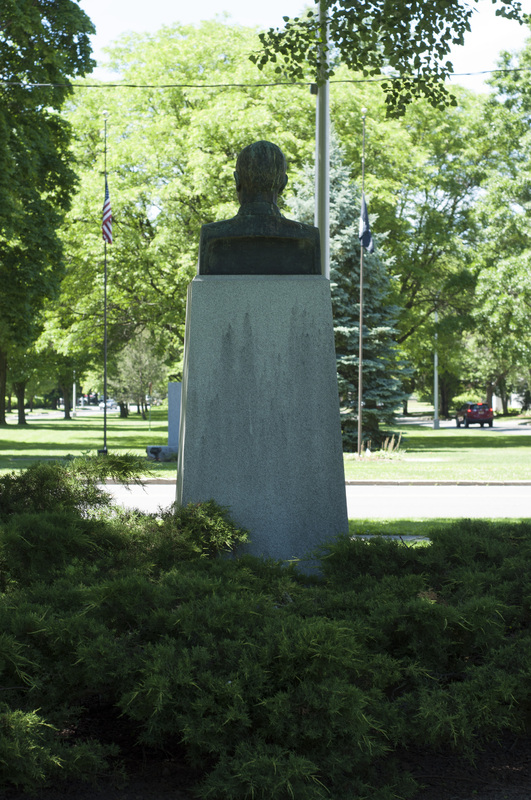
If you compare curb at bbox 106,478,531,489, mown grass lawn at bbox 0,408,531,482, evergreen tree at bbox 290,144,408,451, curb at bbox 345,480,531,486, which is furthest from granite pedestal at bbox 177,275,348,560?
evergreen tree at bbox 290,144,408,451

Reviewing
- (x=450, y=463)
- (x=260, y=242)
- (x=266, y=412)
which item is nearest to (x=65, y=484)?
(x=266, y=412)

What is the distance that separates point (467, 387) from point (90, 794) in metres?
79.3

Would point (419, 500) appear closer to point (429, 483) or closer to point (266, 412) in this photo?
point (429, 483)

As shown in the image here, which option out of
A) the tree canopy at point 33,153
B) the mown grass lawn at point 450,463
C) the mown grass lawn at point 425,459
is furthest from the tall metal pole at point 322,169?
the tree canopy at point 33,153

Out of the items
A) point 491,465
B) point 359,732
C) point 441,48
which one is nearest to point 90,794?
point 359,732

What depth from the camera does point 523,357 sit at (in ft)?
100

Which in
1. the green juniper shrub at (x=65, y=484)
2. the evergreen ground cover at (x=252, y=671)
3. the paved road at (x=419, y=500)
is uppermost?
the green juniper shrub at (x=65, y=484)

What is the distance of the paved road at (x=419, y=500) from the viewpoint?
11547 mm

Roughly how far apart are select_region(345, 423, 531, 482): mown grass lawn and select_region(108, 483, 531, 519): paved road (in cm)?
133

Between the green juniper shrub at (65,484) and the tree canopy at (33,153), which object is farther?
the tree canopy at (33,153)

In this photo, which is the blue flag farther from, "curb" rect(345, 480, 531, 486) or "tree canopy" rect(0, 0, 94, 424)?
"curb" rect(345, 480, 531, 486)

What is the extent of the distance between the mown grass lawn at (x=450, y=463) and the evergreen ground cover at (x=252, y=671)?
12.8 metres

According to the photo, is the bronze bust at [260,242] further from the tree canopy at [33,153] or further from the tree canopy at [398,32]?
the tree canopy at [33,153]

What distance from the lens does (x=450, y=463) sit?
21062mm
